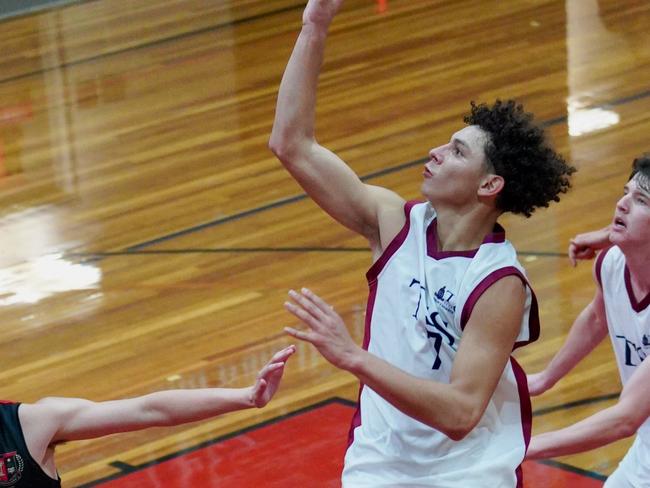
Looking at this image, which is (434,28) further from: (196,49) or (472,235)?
A: (472,235)

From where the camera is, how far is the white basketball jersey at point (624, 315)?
12.1 feet

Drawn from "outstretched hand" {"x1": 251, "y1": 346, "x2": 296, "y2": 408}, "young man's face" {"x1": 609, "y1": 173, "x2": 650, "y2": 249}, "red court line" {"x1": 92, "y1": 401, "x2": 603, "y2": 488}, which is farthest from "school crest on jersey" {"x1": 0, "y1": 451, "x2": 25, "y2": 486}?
"red court line" {"x1": 92, "y1": 401, "x2": 603, "y2": 488}

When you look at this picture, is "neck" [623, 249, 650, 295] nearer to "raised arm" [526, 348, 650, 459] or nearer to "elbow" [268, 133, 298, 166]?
"raised arm" [526, 348, 650, 459]

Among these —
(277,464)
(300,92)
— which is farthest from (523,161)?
(277,464)

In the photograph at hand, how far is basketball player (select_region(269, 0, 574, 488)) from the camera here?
3.09 metres

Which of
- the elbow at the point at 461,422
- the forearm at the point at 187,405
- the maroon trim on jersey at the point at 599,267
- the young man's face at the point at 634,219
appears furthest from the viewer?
the maroon trim on jersey at the point at 599,267

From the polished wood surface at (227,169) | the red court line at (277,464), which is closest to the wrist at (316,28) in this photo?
the red court line at (277,464)

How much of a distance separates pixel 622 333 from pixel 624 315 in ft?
0.17

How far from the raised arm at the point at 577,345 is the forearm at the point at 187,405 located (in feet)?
3.32

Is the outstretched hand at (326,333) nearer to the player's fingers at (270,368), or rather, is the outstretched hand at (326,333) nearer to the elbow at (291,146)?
the player's fingers at (270,368)

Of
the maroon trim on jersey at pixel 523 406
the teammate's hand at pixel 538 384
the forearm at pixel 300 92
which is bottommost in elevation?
the teammate's hand at pixel 538 384

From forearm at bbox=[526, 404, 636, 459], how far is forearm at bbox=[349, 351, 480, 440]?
517 millimetres

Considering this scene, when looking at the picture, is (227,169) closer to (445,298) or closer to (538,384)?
(538,384)

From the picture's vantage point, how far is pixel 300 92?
3.31m
